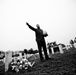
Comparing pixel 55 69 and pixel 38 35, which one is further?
pixel 38 35

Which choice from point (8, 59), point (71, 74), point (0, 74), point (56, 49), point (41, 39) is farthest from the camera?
point (56, 49)

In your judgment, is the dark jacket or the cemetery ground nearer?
the cemetery ground

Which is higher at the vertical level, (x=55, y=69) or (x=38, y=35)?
(x=38, y=35)

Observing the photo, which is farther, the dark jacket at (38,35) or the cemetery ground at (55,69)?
the dark jacket at (38,35)

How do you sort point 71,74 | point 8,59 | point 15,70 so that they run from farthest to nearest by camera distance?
1. point 8,59
2. point 15,70
3. point 71,74

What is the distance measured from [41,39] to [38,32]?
512mm

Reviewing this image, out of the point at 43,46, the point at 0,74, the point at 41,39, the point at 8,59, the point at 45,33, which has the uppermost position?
the point at 45,33

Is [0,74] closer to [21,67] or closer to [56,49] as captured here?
[21,67]

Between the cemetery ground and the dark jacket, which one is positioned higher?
the dark jacket

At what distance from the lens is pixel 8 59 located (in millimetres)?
3738

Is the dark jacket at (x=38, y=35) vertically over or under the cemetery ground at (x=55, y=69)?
over

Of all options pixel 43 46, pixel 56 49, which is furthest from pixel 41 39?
pixel 56 49

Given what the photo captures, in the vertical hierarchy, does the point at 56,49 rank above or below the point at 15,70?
above

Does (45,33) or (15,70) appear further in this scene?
(45,33)
